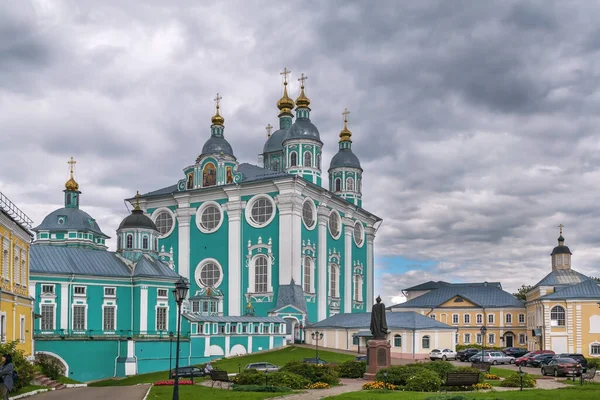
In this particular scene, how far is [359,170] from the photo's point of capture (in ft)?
247

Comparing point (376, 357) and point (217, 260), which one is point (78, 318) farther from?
point (376, 357)

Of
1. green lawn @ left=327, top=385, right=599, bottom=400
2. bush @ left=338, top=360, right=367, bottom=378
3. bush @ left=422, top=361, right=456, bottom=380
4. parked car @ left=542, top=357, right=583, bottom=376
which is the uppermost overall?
green lawn @ left=327, top=385, right=599, bottom=400

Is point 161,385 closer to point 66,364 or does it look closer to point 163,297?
point 66,364

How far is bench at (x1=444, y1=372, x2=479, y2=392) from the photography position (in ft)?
82.7

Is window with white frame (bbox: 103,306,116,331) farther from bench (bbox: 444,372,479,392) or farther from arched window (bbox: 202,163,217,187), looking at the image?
bench (bbox: 444,372,479,392)

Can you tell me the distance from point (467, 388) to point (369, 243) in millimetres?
51557

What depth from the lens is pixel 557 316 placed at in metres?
59.4

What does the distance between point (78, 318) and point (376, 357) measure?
2210 cm

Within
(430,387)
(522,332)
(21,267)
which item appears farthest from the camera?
(522,332)

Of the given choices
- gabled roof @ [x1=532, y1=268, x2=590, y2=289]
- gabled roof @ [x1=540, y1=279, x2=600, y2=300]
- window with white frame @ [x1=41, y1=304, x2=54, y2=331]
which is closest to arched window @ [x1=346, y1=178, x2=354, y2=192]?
gabled roof @ [x1=532, y1=268, x2=590, y2=289]

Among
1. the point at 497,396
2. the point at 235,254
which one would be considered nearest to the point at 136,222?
the point at 235,254

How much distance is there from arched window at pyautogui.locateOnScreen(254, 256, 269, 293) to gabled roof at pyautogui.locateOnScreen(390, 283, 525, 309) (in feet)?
67.6

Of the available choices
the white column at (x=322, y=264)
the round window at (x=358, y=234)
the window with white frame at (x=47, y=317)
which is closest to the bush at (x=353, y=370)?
the window with white frame at (x=47, y=317)

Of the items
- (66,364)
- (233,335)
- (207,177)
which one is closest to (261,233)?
(207,177)
